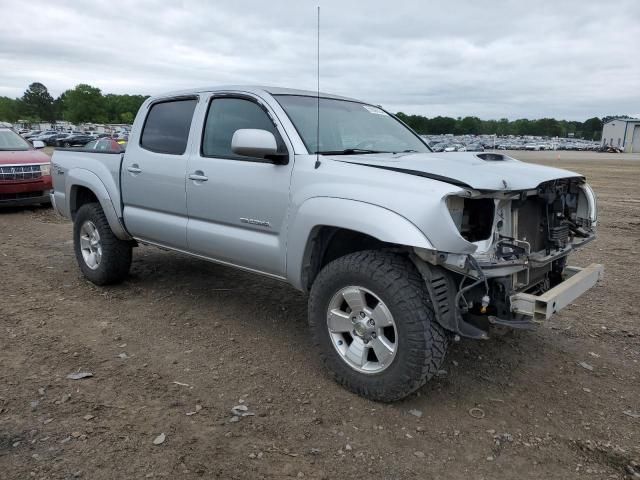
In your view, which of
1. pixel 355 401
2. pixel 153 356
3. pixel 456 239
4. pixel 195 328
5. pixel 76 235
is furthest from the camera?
pixel 76 235

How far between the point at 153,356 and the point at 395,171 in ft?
7.37

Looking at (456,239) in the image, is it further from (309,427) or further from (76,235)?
(76,235)

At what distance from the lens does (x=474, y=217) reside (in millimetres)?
3152

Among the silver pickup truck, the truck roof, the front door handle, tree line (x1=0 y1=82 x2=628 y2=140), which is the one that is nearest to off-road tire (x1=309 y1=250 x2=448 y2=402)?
the silver pickup truck

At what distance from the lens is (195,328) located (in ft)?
14.8

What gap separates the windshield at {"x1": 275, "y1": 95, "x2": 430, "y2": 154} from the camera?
153 inches

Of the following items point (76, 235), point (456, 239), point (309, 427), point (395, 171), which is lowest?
point (309, 427)

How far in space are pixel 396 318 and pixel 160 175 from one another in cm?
258

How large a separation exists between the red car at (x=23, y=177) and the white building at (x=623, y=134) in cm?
8231

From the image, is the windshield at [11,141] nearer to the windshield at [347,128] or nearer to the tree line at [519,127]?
the windshield at [347,128]

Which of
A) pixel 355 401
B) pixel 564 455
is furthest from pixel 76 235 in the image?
pixel 564 455

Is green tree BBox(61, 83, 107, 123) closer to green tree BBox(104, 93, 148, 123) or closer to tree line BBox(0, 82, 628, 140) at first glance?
tree line BBox(0, 82, 628, 140)

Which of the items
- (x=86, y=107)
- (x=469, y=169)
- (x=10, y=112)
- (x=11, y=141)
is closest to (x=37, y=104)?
(x=10, y=112)

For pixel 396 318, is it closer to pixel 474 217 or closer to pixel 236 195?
pixel 474 217
